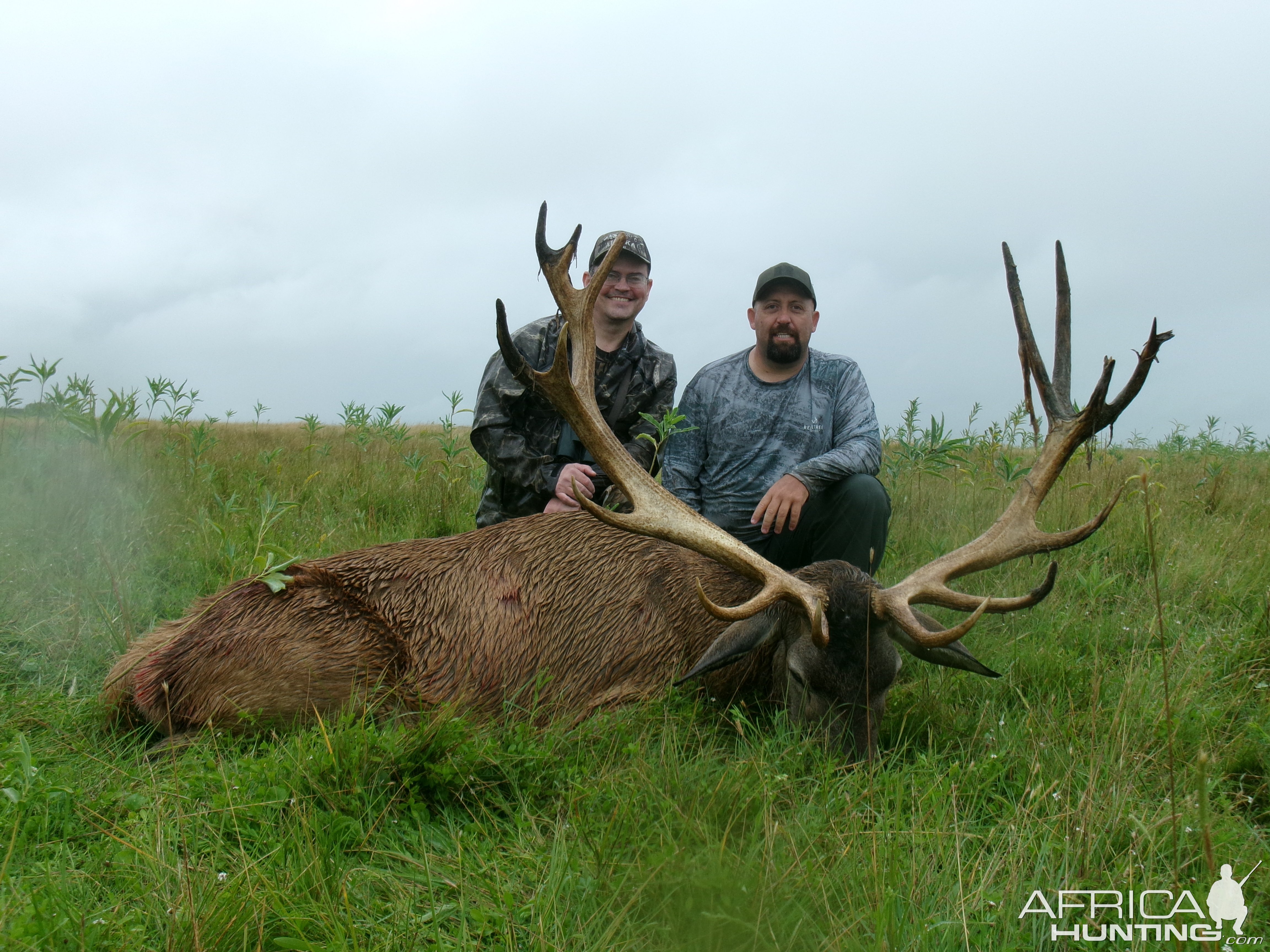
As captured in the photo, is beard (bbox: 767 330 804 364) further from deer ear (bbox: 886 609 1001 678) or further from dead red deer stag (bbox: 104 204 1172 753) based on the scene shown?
deer ear (bbox: 886 609 1001 678)

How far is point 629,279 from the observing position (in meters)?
5.75

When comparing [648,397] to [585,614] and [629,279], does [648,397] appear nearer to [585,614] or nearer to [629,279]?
[629,279]

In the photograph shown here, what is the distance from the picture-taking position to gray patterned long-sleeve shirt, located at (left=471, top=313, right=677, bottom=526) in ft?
17.7

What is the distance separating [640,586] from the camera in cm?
396

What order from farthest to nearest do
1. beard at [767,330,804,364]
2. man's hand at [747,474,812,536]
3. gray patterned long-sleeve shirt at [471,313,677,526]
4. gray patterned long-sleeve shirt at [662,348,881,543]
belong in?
gray patterned long-sleeve shirt at [471,313,677,526], beard at [767,330,804,364], gray patterned long-sleeve shirt at [662,348,881,543], man's hand at [747,474,812,536]

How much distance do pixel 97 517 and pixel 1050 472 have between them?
18.2 feet

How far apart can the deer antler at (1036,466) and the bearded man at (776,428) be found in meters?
0.91

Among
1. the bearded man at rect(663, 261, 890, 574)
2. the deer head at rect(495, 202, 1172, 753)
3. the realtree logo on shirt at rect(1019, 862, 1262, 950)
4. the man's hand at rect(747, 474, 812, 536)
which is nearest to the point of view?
the realtree logo on shirt at rect(1019, 862, 1262, 950)

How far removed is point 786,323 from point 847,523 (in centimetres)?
138

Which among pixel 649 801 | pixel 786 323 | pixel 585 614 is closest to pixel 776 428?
pixel 786 323

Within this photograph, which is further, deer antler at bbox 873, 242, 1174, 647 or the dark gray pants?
the dark gray pants

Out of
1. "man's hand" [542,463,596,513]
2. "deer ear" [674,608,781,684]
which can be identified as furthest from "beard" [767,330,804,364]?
"deer ear" [674,608,781,684]

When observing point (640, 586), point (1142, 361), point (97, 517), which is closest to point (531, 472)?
point (640, 586)

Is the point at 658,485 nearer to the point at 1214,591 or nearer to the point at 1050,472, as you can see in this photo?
the point at 1050,472
